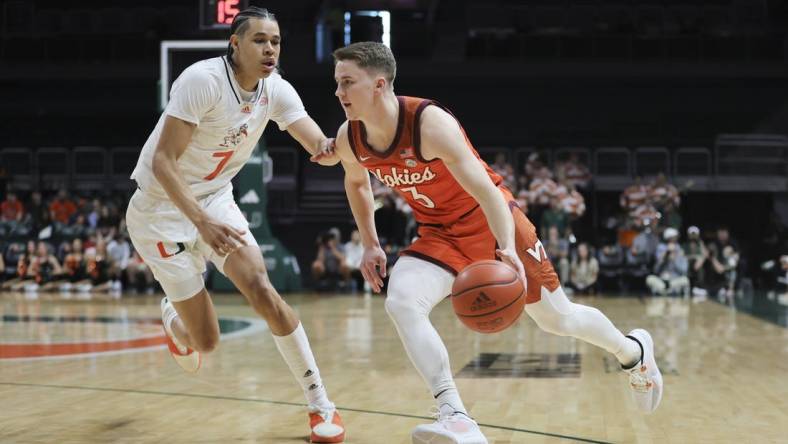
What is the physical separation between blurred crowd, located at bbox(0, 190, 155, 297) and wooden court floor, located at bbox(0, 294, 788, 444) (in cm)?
589

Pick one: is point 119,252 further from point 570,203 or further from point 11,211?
point 570,203

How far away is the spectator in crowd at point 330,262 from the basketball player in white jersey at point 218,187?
11147mm

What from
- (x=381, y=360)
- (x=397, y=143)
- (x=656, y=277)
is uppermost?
(x=397, y=143)

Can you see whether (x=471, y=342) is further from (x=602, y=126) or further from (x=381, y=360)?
(x=602, y=126)

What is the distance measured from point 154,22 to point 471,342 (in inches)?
661

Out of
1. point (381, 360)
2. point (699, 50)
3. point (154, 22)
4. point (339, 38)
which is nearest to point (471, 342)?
point (381, 360)

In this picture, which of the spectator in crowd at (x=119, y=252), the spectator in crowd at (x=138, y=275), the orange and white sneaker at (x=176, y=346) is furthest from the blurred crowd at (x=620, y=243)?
the orange and white sneaker at (x=176, y=346)

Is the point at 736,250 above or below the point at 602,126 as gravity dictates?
below

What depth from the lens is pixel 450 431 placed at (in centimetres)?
399

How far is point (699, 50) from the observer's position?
21688 millimetres

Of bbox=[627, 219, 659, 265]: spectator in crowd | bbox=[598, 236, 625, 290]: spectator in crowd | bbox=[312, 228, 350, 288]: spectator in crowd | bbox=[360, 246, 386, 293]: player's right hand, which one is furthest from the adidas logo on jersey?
bbox=[360, 246, 386, 293]: player's right hand

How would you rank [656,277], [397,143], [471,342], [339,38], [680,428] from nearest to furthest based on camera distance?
[397,143]
[680,428]
[471,342]
[656,277]
[339,38]

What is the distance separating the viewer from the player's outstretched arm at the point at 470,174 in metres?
4.09

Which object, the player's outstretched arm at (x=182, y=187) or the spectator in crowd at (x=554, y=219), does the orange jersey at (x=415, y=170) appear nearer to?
the player's outstretched arm at (x=182, y=187)
